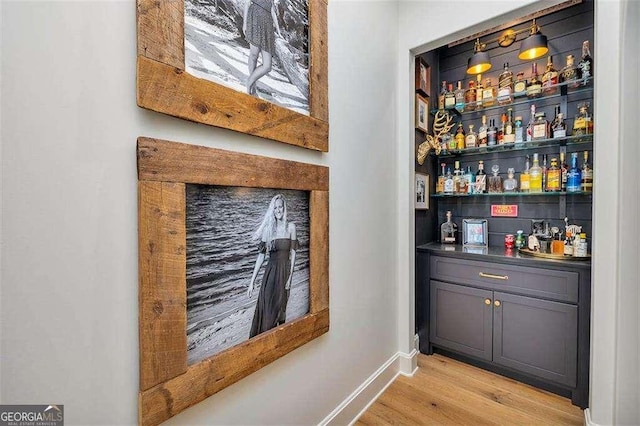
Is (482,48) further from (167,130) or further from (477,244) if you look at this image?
(167,130)

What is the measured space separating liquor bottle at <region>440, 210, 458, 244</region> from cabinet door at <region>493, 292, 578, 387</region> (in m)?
0.68

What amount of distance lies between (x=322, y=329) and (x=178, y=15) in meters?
1.36

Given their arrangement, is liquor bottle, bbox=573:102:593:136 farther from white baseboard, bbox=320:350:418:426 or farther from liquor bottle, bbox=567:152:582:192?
white baseboard, bbox=320:350:418:426

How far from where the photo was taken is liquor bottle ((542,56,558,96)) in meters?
2.17

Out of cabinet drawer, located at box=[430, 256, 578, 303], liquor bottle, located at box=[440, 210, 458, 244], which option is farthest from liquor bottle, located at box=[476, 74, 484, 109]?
cabinet drawer, located at box=[430, 256, 578, 303]

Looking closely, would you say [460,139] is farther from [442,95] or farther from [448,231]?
[448,231]

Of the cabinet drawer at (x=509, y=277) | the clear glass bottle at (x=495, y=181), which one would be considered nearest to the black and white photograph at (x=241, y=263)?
the cabinet drawer at (x=509, y=277)

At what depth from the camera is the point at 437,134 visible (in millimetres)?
2670

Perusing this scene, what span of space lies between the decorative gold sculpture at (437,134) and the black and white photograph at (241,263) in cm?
159

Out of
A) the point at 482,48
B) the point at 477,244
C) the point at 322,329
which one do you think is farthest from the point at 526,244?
the point at 322,329

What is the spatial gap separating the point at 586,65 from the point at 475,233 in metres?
1.42

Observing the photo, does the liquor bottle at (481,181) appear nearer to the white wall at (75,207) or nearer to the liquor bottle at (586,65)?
the liquor bottle at (586,65)

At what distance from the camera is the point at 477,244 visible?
2553mm

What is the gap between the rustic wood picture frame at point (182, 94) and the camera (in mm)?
807
